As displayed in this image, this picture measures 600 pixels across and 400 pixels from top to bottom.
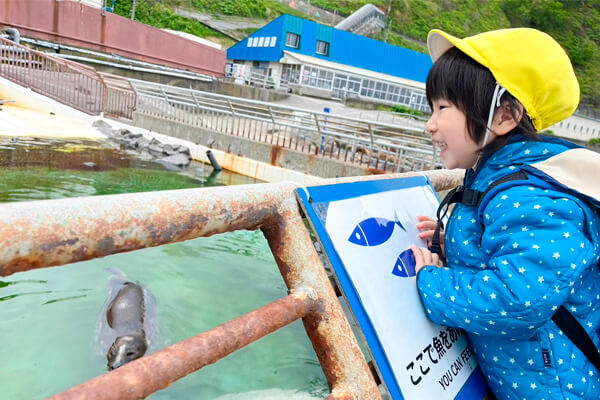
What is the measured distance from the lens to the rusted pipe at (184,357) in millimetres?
732

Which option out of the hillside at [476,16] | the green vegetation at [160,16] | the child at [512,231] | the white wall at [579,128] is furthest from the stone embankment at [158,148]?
the white wall at [579,128]

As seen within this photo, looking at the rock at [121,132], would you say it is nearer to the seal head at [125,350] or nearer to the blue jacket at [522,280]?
the seal head at [125,350]

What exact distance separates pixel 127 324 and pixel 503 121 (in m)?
2.70

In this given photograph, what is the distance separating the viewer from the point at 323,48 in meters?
38.1

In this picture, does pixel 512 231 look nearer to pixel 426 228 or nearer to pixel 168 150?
pixel 426 228

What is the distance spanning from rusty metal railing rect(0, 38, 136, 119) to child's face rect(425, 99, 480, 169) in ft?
41.1

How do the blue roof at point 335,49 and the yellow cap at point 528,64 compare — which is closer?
the yellow cap at point 528,64

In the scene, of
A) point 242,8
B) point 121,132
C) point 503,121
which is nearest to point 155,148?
point 121,132

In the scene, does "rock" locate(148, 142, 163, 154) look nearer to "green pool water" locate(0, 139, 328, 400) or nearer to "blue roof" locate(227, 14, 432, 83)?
"green pool water" locate(0, 139, 328, 400)

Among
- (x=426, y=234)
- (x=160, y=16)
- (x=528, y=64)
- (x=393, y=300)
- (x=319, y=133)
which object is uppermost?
(x=160, y=16)

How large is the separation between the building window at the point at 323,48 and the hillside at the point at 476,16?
509 inches

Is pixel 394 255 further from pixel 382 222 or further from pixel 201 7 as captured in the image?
pixel 201 7

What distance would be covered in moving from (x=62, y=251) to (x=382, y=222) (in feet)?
3.56

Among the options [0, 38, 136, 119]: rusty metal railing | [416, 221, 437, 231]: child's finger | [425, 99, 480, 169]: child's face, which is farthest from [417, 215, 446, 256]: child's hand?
[0, 38, 136, 119]: rusty metal railing
